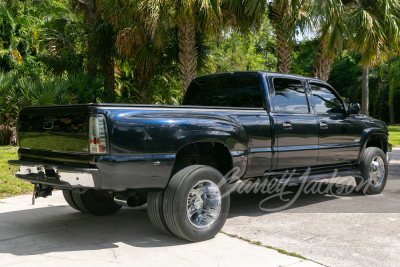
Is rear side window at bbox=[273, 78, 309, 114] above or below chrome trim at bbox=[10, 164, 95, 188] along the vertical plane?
above

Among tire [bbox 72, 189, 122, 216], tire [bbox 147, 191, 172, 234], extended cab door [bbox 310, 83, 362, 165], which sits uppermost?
extended cab door [bbox 310, 83, 362, 165]

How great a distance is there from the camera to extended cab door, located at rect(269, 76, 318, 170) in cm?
605

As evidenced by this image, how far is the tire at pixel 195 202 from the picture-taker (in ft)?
15.4

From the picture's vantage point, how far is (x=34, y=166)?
191 inches

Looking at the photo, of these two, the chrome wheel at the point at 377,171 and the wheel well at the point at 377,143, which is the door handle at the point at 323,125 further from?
the wheel well at the point at 377,143

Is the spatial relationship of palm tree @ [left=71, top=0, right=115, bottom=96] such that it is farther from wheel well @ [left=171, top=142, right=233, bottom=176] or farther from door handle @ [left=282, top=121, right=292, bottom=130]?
wheel well @ [left=171, top=142, right=233, bottom=176]

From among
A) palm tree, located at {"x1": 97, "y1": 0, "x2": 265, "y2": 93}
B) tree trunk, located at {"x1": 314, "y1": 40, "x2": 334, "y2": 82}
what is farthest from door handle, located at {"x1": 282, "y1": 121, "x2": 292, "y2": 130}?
tree trunk, located at {"x1": 314, "y1": 40, "x2": 334, "y2": 82}

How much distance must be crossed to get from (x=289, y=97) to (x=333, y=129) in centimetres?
99

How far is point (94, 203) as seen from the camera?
6.02 metres

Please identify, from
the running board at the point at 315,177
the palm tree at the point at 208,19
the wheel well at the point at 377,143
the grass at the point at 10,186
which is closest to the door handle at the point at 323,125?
the running board at the point at 315,177

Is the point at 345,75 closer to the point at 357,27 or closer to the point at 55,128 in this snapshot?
the point at 357,27

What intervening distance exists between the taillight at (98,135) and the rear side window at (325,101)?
12.0 ft

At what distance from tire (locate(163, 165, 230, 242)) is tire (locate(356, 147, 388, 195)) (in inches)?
130

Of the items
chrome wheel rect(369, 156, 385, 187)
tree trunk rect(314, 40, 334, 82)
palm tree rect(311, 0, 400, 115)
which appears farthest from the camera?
tree trunk rect(314, 40, 334, 82)
